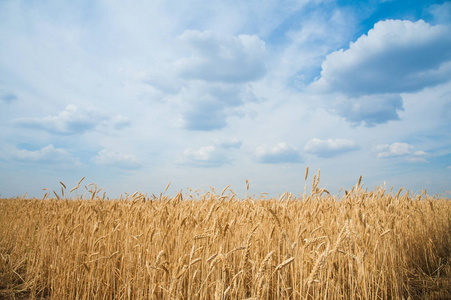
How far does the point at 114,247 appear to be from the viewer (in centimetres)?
313

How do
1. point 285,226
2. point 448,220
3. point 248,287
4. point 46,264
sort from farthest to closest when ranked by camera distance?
1. point 448,220
2. point 46,264
3. point 285,226
4. point 248,287

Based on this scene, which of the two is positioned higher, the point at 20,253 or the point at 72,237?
the point at 72,237

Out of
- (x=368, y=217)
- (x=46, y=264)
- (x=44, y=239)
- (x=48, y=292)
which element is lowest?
(x=48, y=292)

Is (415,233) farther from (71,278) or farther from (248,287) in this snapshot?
(71,278)

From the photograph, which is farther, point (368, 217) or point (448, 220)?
point (448, 220)

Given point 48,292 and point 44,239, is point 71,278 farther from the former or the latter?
point 44,239

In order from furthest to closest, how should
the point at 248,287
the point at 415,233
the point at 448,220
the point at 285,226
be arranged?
the point at 448,220
the point at 415,233
the point at 285,226
the point at 248,287

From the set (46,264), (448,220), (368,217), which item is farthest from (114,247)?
(448,220)

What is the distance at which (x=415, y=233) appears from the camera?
4242mm

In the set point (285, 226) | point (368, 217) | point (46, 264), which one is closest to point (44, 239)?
point (46, 264)

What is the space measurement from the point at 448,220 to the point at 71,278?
6370mm

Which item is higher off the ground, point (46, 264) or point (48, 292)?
Answer: point (46, 264)

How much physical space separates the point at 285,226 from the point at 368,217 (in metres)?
1.34

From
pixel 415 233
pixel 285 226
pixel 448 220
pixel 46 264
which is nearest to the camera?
pixel 285 226
